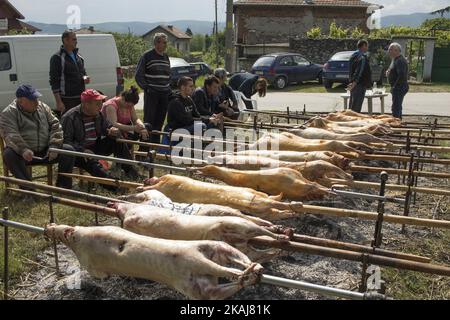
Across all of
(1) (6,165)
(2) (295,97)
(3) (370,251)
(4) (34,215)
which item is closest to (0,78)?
(1) (6,165)

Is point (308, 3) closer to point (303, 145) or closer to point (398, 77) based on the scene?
point (398, 77)

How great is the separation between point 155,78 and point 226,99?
1448 mm

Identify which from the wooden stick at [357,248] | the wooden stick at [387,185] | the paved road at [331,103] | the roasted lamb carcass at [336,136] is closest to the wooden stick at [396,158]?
the roasted lamb carcass at [336,136]

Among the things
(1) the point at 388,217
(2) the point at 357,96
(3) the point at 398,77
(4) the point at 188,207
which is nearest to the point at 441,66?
(3) the point at 398,77

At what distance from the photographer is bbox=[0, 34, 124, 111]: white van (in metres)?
11.8

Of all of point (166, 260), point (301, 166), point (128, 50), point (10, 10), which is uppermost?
point (10, 10)

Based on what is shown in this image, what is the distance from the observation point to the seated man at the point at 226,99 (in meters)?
8.23

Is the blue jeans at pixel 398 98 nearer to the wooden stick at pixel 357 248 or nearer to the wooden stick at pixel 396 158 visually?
the wooden stick at pixel 396 158

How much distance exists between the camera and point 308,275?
3496mm

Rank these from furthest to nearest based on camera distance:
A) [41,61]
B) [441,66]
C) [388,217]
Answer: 1. [441,66]
2. [41,61]
3. [388,217]

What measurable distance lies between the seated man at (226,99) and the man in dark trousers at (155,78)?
942mm

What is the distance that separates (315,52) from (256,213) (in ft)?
77.4

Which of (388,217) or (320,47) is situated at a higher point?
(320,47)
